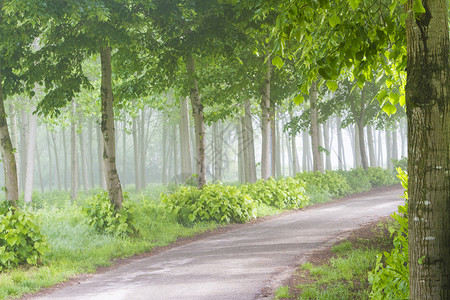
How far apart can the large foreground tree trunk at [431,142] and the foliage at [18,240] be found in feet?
23.8

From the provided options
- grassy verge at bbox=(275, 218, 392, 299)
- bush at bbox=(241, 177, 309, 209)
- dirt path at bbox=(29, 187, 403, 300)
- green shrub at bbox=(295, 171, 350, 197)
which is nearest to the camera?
grassy verge at bbox=(275, 218, 392, 299)

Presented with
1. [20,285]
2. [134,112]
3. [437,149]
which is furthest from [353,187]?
[437,149]

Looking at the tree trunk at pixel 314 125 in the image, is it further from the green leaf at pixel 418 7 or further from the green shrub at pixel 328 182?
the green leaf at pixel 418 7

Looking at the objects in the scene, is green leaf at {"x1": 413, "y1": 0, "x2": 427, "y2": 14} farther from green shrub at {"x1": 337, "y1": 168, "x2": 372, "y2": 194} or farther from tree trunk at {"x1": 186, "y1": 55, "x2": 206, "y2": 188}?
green shrub at {"x1": 337, "y1": 168, "x2": 372, "y2": 194}

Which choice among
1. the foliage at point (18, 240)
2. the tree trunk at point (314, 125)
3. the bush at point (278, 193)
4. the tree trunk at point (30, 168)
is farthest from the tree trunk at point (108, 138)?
the tree trunk at point (314, 125)

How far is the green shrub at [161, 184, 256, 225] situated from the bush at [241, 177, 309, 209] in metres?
1.71

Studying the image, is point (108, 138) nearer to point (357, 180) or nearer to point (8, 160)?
point (8, 160)

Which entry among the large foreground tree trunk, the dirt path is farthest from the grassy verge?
the large foreground tree trunk

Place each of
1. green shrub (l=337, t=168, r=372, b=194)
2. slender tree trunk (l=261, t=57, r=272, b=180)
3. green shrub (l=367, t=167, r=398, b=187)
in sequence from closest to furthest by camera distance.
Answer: slender tree trunk (l=261, t=57, r=272, b=180), green shrub (l=337, t=168, r=372, b=194), green shrub (l=367, t=167, r=398, b=187)

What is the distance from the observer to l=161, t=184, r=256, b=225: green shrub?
1270 cm

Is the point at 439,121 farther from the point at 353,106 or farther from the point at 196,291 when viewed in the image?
the point at 353,106

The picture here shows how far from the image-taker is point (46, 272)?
7875 millimetres

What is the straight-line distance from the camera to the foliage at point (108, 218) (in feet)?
35.2

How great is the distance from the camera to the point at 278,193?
1581 cm
